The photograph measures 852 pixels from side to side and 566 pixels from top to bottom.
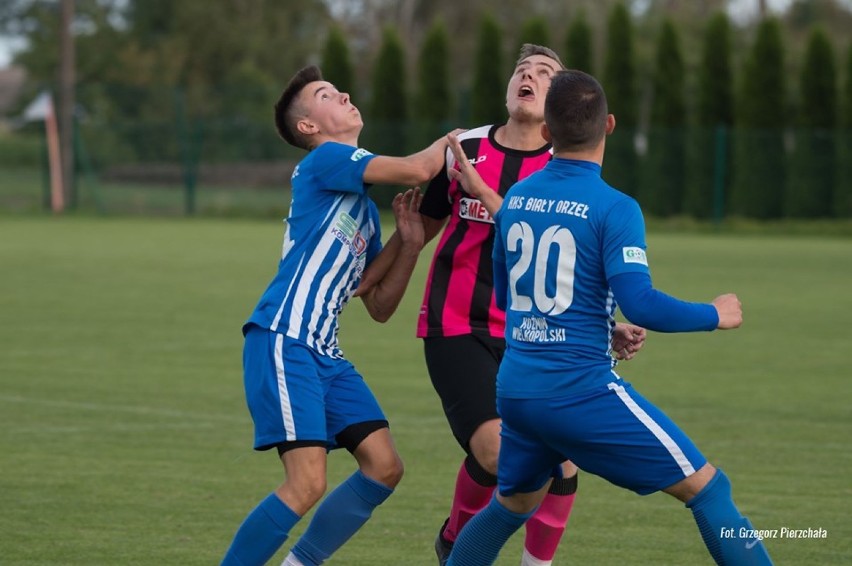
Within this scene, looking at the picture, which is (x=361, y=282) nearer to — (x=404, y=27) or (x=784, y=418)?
(x=784, y=418)

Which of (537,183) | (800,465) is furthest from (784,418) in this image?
(537,183)

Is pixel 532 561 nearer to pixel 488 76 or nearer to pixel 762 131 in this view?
pixel 762 131

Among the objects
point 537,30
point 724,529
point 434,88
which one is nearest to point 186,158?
point 434,88

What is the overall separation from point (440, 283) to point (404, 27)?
64.3 metres

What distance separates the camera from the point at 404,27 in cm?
6919

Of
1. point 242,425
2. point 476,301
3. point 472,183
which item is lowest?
point 242,425

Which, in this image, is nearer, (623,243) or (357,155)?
(623,243)

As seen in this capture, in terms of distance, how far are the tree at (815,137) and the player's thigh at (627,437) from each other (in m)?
31.4

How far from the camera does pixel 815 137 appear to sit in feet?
114

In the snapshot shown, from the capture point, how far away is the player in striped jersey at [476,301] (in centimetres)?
578

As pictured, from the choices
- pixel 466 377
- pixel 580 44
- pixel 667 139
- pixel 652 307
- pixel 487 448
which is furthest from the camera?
pixel 580 44

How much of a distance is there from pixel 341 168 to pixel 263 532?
1350 millimetres

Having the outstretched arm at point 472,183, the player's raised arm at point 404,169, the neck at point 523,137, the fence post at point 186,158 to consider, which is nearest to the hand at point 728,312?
the outstretched arm at point 472,183

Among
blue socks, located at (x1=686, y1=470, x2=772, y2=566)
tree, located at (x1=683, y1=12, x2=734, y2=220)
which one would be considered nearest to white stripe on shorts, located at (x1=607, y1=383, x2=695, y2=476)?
blue socks, located at (x1=686, y1=470, x2=772, y2=566)
